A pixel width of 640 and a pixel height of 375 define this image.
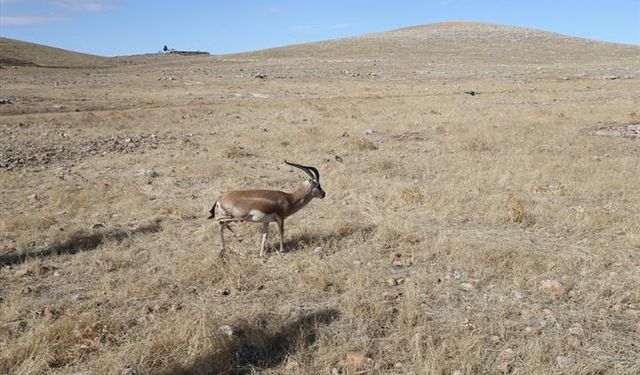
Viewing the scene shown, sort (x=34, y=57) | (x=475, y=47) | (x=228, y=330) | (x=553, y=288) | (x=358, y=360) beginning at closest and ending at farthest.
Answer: (x=358, y=360), (x=228, y=330), (x=553, y=288), (x=34, y=57), (x=475, y=47)

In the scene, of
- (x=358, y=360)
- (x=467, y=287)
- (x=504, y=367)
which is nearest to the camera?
(x=504, y=367)

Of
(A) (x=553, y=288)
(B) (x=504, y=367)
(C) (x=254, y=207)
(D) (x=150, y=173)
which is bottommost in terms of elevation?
(B) (x=504, y=367)

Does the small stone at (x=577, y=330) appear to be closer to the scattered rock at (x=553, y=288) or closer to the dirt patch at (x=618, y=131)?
the scattered rock at (x=553, y=288)

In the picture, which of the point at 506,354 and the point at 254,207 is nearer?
the point at 506,354

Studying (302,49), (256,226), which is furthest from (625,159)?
(302,49)

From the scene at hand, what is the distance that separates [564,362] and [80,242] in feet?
21.3

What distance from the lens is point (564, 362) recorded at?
4703 millimetres

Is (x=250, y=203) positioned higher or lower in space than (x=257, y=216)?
higher

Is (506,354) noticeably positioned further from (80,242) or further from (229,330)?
(80,242)

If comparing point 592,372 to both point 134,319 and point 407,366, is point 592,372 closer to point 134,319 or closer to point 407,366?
point 407,366

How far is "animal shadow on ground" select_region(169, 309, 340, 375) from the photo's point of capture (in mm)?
4684

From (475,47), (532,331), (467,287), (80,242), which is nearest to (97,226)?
(80,242)

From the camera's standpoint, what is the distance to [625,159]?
505 inches

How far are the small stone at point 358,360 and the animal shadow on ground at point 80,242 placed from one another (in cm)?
451
